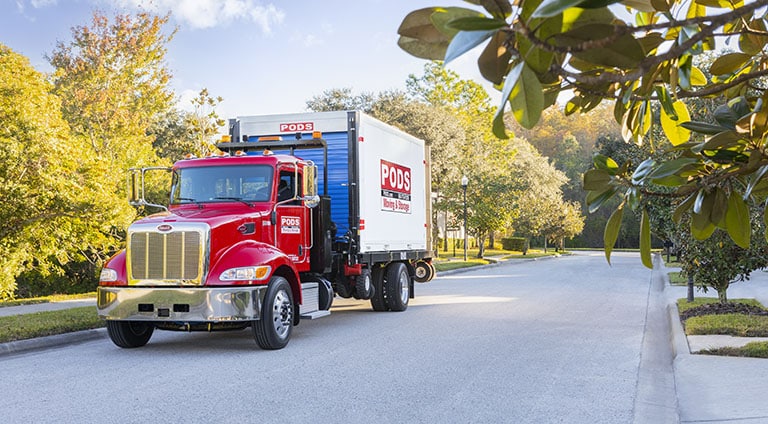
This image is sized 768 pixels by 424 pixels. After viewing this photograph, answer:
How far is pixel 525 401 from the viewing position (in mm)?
6750

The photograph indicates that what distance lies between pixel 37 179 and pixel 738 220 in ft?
56.7

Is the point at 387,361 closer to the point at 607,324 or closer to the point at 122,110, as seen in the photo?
the point at 607,324

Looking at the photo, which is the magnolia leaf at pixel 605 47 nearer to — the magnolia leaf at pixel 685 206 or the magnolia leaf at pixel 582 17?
the magnolia leaf at pixel 582 17

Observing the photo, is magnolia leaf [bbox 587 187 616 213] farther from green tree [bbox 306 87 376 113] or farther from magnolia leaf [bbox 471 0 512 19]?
green tree [bbox 306 87 376 113]

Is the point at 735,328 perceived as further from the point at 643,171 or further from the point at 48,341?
the point at 48,341

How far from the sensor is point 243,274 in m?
9.34

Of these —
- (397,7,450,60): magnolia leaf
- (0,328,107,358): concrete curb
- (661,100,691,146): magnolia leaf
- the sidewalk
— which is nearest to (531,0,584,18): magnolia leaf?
(397,7,450,60): magnolia leaf

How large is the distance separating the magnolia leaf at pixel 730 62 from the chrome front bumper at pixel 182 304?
23.5 ft

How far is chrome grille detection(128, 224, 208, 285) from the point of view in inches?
368

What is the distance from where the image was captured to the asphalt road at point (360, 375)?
6.34 m

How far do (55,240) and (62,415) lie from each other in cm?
1307

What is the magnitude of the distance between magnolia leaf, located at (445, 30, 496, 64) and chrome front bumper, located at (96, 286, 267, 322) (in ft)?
26.7

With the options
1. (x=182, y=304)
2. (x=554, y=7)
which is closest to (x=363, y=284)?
(x=182, y=304)

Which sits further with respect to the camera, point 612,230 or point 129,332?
point 129,332
